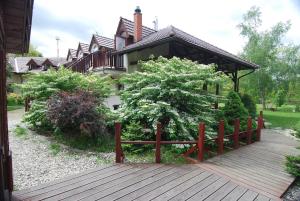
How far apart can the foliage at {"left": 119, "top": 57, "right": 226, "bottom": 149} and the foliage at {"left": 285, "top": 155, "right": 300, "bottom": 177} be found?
6.93 ft

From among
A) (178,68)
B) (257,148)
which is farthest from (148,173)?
(257,148)

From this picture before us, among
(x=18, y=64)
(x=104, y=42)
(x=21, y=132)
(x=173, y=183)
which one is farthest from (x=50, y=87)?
(x=18, y=64)

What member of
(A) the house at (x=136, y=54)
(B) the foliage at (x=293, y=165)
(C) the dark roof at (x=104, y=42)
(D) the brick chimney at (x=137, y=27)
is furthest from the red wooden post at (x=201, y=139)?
(C) the dark roof at (x=104, y=42)

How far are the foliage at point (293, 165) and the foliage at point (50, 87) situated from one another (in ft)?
→ 19.3

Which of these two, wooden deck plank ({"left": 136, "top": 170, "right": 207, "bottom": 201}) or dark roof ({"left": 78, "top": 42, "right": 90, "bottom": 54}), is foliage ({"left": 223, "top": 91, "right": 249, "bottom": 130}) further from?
dark roof ({"left": 78, "top": 42, "right": 90, "bottom": 54})

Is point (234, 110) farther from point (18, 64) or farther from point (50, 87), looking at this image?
point (18, 64)

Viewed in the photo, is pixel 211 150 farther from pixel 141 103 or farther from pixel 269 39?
pixel 269 39

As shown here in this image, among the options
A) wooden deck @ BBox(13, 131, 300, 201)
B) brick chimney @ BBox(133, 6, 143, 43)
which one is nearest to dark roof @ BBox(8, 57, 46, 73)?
brick chimney @ BBox(133, 6, 143, 43)

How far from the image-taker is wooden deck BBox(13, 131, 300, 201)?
11.7 feet

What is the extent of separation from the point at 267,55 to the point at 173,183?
2086 cm

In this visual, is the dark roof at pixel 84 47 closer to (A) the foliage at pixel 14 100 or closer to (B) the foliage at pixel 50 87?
(A) the foliage at pixel 14 100

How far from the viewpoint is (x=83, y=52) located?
19.8 meters

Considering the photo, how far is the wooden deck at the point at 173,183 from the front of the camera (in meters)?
3.57

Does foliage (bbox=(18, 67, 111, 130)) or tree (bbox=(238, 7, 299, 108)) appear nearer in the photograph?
foliage (bbox=(18, 67, 111, 130))
